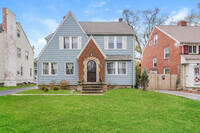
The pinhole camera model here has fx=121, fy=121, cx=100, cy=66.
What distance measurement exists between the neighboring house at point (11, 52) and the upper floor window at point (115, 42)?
15486mm

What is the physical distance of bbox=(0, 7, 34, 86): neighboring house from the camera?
18.4 m

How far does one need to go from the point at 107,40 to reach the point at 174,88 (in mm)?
9965

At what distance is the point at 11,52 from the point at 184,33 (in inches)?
1032

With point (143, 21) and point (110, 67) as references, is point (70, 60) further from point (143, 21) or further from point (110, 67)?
point (143, 21)

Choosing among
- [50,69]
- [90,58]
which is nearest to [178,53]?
[90,58]

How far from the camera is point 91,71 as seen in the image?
531 inches

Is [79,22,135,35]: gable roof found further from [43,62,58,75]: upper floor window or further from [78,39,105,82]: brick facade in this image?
[43,62,58,75]: upper floor window

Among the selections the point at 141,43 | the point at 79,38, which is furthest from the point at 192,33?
the point at 79,38

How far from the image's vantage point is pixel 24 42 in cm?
2347

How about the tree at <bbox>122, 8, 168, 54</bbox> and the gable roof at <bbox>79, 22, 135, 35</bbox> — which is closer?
the gable roof at <bbox>79, 22, 135, 35</bbox>

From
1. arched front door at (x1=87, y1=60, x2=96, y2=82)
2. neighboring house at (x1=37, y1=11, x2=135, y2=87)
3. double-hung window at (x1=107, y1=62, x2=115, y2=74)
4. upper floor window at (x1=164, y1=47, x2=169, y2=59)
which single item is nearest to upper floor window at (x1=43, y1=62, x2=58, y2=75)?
neighboring house at (x1=37, y1=11, x2=135, y2=87)

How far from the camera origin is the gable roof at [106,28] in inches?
579

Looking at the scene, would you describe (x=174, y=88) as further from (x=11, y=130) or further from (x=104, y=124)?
(x=11, y=130)

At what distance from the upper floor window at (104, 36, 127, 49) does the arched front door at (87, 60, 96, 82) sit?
286 cm
